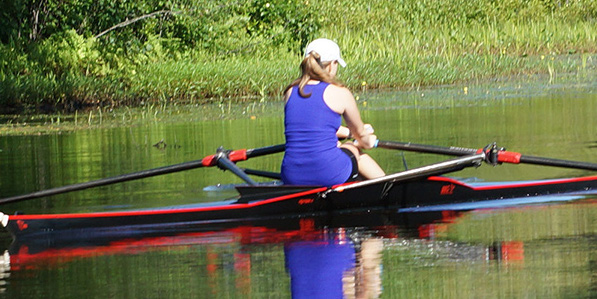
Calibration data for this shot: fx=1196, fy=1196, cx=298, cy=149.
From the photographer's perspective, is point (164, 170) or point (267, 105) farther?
point (267, 105)

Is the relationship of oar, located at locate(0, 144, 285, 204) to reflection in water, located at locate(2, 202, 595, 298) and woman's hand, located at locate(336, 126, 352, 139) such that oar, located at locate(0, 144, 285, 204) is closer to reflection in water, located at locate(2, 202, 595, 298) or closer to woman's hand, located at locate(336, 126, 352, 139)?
woman's hand, located at locate(336, 126, 352, 139)

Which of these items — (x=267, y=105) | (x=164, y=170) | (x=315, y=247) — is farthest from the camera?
(x=267, y=105)

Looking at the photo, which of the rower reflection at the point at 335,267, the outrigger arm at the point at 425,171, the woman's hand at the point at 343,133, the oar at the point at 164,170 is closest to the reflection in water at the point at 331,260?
the rower reflection at the point at 335,267

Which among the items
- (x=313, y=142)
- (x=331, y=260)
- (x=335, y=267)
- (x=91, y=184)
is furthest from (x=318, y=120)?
(x=335, y=267)

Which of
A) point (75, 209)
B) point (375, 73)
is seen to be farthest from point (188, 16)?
point (75, 209)

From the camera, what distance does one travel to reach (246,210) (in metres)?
8.48

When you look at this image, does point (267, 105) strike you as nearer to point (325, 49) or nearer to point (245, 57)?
point (245, 57)

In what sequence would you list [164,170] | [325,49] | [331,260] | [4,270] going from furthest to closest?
[164,170], [325,49], [4,270], [331,260]

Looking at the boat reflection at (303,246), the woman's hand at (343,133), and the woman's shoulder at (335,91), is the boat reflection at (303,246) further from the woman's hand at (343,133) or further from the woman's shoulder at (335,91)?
the woman's shoulder at (335,91)

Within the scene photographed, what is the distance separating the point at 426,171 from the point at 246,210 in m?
1.33

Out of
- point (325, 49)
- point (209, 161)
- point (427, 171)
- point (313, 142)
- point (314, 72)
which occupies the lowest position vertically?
point (427, 171)

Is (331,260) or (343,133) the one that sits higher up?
(343,133)

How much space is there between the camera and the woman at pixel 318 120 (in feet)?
27.4

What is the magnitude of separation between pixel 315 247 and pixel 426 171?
1.66 m
